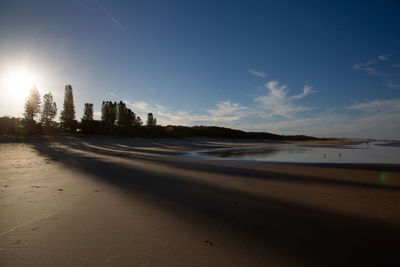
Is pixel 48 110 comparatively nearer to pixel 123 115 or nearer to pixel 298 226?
pixel 123 115

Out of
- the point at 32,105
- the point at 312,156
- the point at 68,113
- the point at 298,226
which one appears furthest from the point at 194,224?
the point at 68,113

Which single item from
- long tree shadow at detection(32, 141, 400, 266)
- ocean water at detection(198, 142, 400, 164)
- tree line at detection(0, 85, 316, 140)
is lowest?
long tree shadow at detection(32, 141, 400, 266)

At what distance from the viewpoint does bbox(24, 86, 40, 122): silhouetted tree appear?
137 ft

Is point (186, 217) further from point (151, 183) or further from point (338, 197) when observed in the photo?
point (338, 197)

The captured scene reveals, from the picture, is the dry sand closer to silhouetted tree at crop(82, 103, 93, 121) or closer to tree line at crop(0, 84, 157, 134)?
tree line at crop(0, 84, 157, 134)

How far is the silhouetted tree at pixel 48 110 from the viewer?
4509 centimetres

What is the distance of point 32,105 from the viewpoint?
42688 millimetres

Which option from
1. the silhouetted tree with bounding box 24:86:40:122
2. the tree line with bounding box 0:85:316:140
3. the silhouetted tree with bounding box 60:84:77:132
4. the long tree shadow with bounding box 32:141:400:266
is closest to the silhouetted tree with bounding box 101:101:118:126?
the tree line with bounding box 0:85:316:140

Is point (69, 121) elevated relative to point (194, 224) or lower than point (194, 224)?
elevated

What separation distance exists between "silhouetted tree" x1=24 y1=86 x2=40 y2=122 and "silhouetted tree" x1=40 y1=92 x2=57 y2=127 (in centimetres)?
227

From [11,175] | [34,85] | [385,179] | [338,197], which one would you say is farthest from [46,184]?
[34,85]

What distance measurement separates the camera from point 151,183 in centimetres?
730

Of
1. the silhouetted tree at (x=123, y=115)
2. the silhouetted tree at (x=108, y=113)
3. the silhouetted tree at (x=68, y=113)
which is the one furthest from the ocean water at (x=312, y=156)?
the silhouetted tree at (x=123, y=115)

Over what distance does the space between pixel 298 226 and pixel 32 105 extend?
56.9 m
